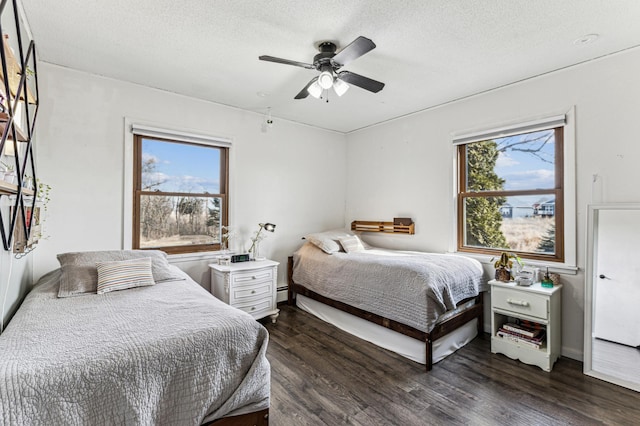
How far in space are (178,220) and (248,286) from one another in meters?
1.12

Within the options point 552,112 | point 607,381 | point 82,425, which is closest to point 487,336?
point 607,381

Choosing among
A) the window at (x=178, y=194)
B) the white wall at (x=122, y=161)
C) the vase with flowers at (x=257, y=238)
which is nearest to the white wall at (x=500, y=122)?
the white wall at (x=122, y=161)

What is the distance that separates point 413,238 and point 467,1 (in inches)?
105

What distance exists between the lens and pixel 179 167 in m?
3.44

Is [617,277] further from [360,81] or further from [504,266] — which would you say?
[360,81]

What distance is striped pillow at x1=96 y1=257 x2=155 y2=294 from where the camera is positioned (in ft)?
7.01

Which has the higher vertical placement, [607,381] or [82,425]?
[82,425]

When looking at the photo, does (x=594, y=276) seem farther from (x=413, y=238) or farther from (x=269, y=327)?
(x=269, y=327)

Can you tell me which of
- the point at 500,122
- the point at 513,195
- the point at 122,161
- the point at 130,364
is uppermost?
the point at 500,122

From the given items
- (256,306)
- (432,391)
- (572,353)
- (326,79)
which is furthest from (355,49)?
(572,353)

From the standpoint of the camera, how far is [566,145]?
8.80 ft

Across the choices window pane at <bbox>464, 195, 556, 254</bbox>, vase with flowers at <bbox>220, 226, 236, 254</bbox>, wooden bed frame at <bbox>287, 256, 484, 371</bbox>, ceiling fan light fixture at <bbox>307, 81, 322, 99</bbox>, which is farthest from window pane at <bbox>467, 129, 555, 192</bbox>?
vase with flowers at <bbox>220, 226, 236, 254</bbox>

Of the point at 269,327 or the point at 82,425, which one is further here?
the point at 269,327

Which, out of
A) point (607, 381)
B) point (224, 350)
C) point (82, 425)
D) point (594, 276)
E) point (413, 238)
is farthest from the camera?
point (413, 238)
